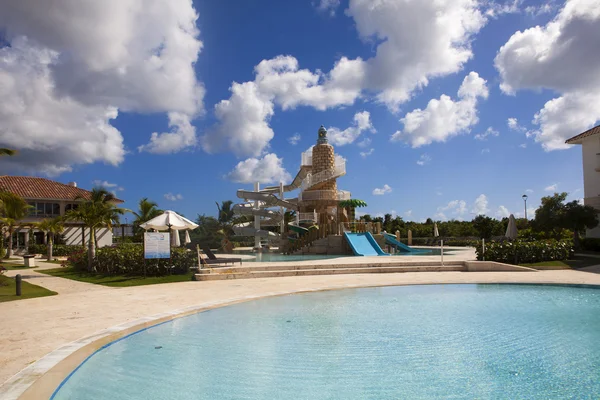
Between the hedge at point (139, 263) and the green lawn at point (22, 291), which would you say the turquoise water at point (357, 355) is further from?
the hedge at point (139, 263)

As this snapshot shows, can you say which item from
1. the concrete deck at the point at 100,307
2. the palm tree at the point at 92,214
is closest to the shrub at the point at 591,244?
the concrete deck at the point at 100,307

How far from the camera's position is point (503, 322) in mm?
8039

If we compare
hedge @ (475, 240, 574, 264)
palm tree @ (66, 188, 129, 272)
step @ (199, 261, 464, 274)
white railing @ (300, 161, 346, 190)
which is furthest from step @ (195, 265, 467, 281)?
white railing @ (300, 161, 346, 190)

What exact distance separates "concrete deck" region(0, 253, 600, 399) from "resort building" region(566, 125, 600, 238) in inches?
713

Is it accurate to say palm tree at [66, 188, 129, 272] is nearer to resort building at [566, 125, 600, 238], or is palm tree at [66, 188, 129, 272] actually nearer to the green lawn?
the green lawn

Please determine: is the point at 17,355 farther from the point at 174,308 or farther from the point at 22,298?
the point at 22,298

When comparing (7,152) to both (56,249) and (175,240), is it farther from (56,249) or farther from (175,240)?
(56,249)

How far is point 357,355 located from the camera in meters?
6.02

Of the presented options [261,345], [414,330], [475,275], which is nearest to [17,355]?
[261,345]

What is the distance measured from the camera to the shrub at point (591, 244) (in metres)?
23.4

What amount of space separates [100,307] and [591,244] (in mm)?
25674

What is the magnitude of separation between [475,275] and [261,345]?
11113 millimetres

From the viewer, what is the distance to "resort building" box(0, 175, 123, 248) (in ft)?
116

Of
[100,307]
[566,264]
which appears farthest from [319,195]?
[100,307]
